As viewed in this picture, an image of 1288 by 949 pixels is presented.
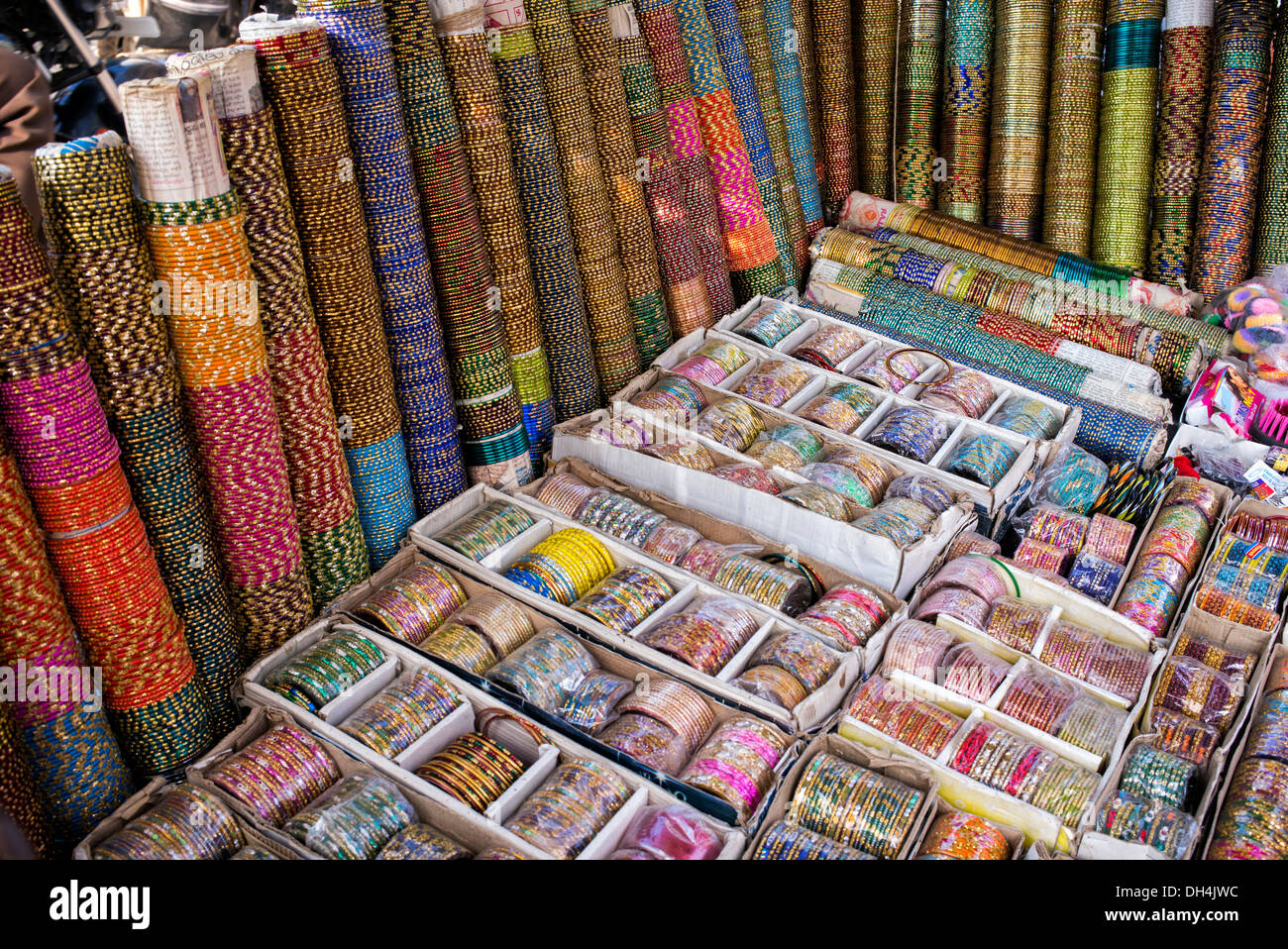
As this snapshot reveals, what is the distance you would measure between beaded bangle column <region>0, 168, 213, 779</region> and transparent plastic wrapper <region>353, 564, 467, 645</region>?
0.54 meters

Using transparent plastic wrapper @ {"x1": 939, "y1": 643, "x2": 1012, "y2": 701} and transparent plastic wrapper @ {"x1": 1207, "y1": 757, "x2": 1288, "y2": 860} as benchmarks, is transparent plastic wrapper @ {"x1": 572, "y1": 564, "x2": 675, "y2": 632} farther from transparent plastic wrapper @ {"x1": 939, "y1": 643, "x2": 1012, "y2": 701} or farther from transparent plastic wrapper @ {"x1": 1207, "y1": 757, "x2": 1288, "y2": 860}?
transparent plastic wrapper @ {"x1": 1207, "y1": 757, "x2": 1288, "y2": 860}

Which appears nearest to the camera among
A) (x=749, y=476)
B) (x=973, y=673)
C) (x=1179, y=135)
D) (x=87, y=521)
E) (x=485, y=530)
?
(x=87, y=521)

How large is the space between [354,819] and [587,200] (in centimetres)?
246

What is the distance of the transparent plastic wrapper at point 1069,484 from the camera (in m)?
4.21

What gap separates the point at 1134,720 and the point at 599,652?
62.4 inches

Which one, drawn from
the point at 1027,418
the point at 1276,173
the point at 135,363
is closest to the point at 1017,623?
the point at 1027,418

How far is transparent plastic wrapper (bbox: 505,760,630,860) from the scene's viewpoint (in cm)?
267

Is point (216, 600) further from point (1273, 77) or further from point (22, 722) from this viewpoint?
point (1273, 77)


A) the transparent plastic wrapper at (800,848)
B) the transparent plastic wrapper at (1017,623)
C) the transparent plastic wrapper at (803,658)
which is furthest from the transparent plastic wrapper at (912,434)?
the transparent plastic wrapper at (800,848)

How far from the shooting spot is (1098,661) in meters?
3.27

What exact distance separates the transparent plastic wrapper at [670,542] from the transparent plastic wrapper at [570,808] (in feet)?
2.99

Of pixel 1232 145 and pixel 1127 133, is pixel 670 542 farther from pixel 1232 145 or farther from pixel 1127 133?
pixel 1232 145

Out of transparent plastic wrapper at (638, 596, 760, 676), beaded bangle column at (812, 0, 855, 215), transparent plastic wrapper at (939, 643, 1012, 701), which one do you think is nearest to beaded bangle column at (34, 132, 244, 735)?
transparent plastic wrapper at (638, 596, 760, 676)

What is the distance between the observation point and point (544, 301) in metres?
4.09
